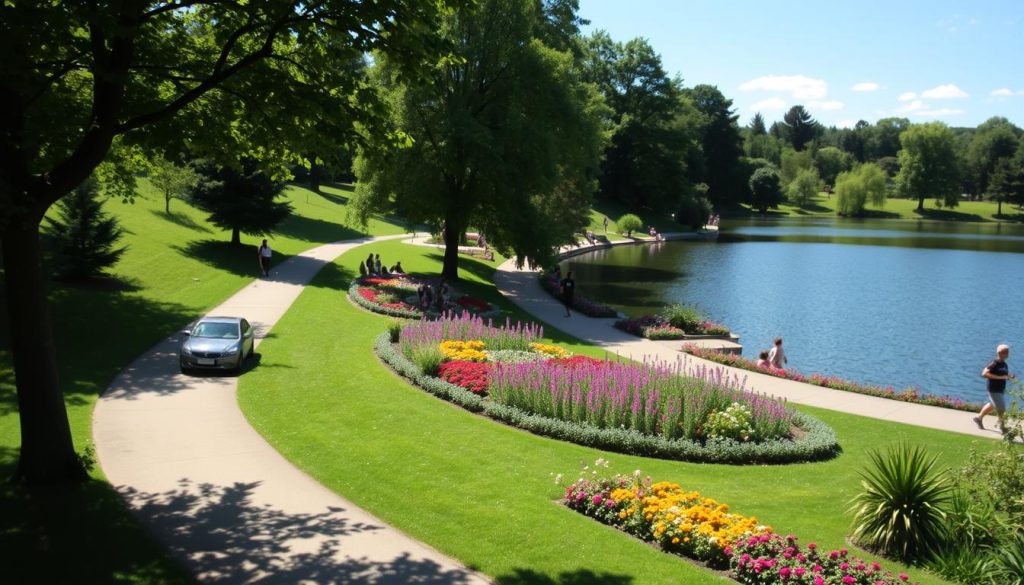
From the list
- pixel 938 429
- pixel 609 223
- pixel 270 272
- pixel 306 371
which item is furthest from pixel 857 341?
pixel 609 223

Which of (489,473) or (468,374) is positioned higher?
(468,374)

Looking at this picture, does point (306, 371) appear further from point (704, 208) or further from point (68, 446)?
point (704, 208)

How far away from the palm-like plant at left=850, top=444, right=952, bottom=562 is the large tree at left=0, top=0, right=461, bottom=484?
26.5 ft

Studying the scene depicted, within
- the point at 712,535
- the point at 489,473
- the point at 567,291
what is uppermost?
the point at 567,291

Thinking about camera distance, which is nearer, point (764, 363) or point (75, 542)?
point (75, 542)

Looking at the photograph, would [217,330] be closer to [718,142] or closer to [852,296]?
[852,296]

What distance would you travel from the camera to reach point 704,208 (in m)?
93.1

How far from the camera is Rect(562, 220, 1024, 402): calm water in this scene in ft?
88.5

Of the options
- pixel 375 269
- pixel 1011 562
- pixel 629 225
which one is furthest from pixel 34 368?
pixel 629 225

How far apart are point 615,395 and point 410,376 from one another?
17.9ft

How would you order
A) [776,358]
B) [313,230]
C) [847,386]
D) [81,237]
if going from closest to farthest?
[847,386]
[776,358]
[81,237]
[313,230]

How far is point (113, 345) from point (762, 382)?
56.9 feet

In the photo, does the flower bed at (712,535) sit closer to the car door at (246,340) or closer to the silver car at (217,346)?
the silver car at (217,346)

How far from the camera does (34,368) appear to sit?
927 cm
